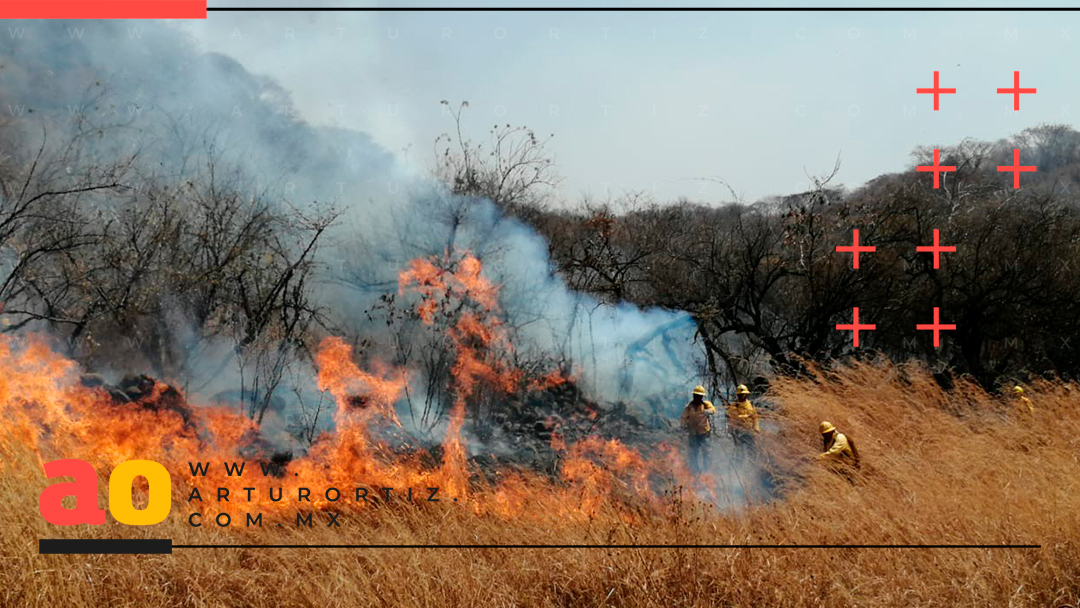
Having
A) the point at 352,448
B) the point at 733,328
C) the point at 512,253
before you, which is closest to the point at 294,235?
the point at 512,253

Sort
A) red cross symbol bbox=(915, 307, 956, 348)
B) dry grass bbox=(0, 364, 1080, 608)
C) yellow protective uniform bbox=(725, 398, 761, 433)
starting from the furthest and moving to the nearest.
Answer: red cross symbol bbox=(915, 307, 956, 348)
yellow protective uniform bbox=(725, 398, 761, 433)
dry grass bbox=(0, 364, 1080, 608)

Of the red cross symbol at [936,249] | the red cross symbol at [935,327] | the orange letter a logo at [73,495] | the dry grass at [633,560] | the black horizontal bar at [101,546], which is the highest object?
the red cross symbol at [936,249]

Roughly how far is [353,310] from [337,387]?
6.89ft

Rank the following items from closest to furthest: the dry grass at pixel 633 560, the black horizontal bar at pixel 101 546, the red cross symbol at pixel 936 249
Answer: the dry grass at pixel 633 560 → the black horizontal bar at pixel 101 546 → the red cross symbol at pixel 936 249

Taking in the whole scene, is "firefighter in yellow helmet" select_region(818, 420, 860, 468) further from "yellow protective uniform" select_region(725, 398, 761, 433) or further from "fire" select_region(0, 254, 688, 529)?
"fire" select_region(0, 254, 688, 529)

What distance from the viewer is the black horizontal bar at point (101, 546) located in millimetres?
5230

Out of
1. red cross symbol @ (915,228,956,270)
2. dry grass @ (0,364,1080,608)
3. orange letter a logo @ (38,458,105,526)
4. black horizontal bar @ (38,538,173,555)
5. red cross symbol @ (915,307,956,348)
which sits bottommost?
dry grass @ (0,364,1080,608)

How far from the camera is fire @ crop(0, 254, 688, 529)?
7.30 meters

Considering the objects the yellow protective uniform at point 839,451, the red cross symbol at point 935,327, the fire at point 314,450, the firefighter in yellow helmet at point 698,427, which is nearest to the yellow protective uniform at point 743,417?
the firefighter in yellow helmet at point 698,427

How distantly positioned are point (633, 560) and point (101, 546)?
3.91 m

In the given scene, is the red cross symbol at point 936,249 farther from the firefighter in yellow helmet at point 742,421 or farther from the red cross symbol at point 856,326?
the firefighter in yellow helmet at point 742,421

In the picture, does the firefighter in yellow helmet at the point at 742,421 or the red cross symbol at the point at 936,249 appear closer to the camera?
the firefighter in yellow helmet at the point at 742,421

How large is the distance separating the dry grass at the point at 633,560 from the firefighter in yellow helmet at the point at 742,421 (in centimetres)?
238

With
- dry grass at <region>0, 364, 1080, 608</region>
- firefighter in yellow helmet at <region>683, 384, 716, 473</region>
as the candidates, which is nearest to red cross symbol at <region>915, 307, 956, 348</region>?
firefighter in yellow helmet at <region>683, 384, 716, 473</region>
